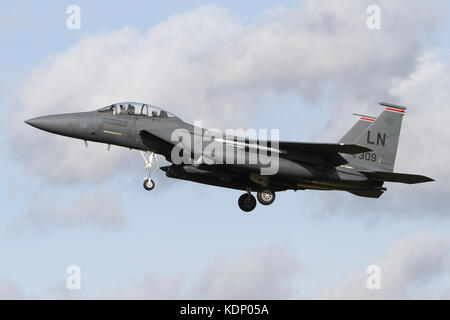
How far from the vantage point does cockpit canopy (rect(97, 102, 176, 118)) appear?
101 ft

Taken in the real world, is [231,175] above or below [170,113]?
below

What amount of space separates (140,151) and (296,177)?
207 inches

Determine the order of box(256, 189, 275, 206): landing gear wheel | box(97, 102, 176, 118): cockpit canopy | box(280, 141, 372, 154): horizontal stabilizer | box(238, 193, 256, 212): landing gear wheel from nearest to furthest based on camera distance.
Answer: box(280, 141, 372, 154): horizontal stabilizer → box(97, 102, 176, 118): cockpit canopy → box(256, 189, 275, 206): landing gear wheel → box(238, 193, 256, 212): landing gear wheel

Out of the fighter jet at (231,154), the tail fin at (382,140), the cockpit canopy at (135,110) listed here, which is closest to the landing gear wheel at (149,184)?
the fighter jet at (231,154)

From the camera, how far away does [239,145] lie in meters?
30.0

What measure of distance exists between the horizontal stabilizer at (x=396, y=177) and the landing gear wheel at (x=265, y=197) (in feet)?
10.6

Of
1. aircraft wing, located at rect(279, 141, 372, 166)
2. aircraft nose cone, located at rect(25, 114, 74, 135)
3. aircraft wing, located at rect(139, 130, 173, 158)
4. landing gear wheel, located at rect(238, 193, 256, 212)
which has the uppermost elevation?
aircraft nose cone, located at rect(25, 114, 74, 135)

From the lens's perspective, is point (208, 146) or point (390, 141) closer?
point (208, 146)

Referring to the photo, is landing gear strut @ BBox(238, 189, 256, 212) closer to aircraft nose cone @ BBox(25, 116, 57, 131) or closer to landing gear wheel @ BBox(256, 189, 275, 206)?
landing gear wheel @ BBox(256, 189, 275, 206)

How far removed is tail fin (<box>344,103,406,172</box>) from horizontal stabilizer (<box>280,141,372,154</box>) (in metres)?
2.01

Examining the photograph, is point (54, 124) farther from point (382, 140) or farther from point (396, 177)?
point (396, 177)

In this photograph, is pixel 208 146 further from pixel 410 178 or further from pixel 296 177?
pixel 410 178

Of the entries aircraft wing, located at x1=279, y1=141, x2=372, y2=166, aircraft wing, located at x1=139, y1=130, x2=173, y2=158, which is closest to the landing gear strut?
aircraft wing, located at x1=279, y1=141, x2=372, y2=166

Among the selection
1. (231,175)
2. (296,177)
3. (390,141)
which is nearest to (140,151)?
(231,175)
